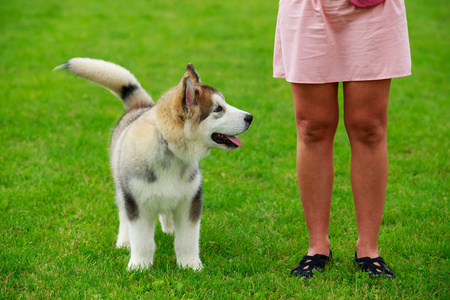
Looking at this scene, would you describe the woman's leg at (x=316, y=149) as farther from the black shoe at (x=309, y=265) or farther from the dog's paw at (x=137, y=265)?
the dog's paw at (x=137, y=265)

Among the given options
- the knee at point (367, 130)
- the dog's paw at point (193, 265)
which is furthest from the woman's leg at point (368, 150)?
the dog's paw at point (193, 265)

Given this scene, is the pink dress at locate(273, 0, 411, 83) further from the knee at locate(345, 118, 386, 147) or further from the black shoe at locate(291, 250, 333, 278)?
the black shoe at locate(291, 250, 333, 278)

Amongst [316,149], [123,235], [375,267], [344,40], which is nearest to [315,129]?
[316,149]

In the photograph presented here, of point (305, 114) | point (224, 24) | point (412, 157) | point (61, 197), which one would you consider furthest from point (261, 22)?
point (305, 114)

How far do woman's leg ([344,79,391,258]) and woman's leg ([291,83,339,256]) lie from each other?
13 centimetres

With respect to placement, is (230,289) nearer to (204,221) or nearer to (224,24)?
(204,221)

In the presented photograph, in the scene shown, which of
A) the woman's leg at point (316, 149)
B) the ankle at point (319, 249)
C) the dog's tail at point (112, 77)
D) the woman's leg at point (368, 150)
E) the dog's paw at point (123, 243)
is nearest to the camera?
the woman's leg at point (368, 150)

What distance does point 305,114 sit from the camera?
10.8 feet

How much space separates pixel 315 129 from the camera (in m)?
3.34

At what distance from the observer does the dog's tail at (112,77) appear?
4129 millimetres

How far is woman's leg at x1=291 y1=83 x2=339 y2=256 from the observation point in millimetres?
3258

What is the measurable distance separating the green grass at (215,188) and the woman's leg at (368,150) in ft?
1.08

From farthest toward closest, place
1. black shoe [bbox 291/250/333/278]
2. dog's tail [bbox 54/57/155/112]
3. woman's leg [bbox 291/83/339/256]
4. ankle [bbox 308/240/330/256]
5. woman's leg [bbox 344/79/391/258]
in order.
Result: dog's tail [bbox 54/57/155/112] < ankle [bbox 308/240/330/256] < black shoe [bbox 291/250/333/278] < woman's leg [bbox 291/83/339/256] < woman's leg [bbox 344/79/391/258]

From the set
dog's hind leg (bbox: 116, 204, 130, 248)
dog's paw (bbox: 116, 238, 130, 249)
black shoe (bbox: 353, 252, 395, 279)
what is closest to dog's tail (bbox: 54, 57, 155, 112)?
dog's hind leg (bbox: 116, 204, 130, 248)
